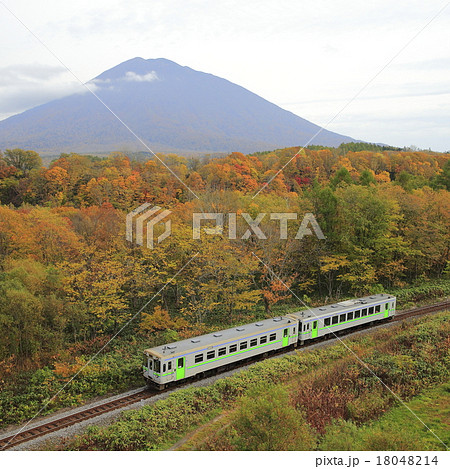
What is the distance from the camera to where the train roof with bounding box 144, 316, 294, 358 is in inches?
587

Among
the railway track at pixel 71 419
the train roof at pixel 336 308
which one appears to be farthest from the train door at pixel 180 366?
the train roof at pixel 336 308

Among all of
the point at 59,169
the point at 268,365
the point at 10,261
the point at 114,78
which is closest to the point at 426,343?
the point at 268,365

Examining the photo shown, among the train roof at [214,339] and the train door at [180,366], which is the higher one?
the train roof at [214,339]

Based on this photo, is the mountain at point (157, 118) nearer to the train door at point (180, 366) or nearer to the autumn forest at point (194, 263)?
the autumn forest at point (194, 263)

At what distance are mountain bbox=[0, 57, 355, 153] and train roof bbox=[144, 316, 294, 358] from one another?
2032 centimetres

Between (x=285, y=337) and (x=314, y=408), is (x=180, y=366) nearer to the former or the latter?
(x=314, y=408)

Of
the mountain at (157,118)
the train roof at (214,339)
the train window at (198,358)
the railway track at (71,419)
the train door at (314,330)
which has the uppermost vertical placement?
the mountain at (157,118)

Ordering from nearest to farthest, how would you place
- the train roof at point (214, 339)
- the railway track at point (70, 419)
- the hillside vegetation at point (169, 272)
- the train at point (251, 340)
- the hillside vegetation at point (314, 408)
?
1. the hillside vegetation at point (314, 408)
2. the railway track at point (70, 419)
3. the train at point (251, 340)
4. the train roof at point (214, 339)
5. the hillside vegetation at point (169, 272)

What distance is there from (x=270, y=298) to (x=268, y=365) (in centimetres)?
796

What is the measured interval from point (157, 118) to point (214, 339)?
23.8 metres

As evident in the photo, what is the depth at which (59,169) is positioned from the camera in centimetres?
4388

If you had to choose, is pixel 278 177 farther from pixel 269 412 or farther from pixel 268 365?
pixel 269 412

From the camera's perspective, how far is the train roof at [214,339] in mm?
14922

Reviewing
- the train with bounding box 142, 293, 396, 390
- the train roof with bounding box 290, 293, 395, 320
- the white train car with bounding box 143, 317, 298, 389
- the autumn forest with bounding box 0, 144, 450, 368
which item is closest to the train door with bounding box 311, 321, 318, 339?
the train with bounding box 142, 293, 396, 390
